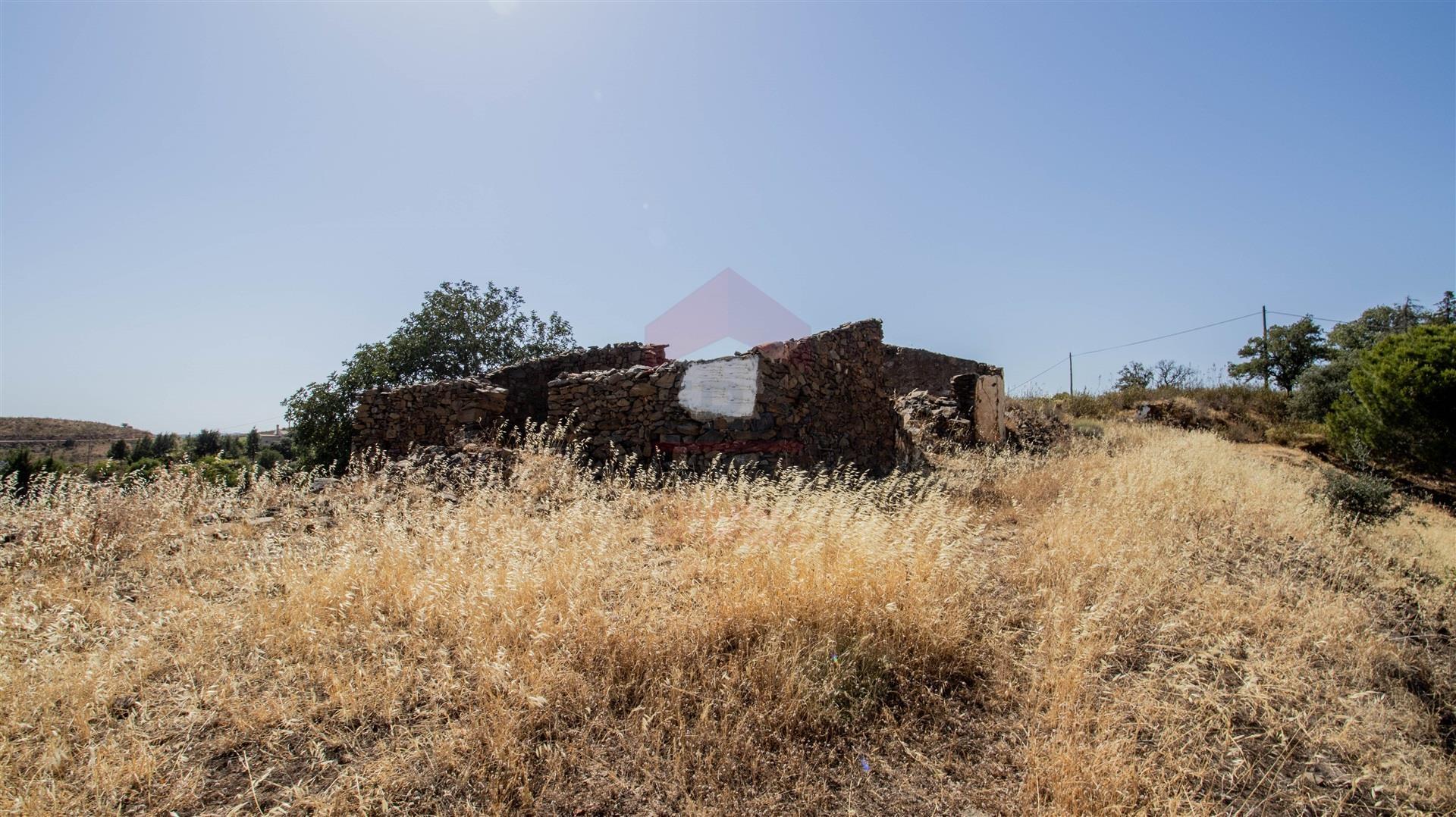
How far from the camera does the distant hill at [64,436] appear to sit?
32.7 m

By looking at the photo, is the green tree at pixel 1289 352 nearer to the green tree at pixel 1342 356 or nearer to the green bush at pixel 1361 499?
the green tree at pixel 1342 356

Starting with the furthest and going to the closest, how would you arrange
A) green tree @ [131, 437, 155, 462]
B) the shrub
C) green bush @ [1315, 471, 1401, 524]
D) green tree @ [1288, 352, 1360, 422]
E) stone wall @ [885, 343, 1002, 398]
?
green tree @ [131, 437, 155, 462] < the shrub < green tree @ [1288, 352, 1360, 422] < stone wall @ [885, 343, 1002, 398] < green bush @ [1315, 471, 1401, 524]

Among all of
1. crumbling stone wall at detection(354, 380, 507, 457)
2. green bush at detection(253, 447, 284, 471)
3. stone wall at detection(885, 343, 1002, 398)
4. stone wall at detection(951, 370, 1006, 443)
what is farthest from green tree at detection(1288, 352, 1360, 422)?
green bush at detection(253, 447, 284, 471)

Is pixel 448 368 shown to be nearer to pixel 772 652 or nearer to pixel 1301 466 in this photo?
pixel 772 652

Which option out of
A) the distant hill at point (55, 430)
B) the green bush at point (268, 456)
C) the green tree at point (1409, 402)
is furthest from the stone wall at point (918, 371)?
the distant hill at point (55, 430)

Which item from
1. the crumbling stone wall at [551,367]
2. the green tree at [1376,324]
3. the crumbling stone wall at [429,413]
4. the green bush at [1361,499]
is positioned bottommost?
the green bush at [1361,499]

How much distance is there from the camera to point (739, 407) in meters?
7.46

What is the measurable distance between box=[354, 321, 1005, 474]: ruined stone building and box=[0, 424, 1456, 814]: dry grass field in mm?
2734

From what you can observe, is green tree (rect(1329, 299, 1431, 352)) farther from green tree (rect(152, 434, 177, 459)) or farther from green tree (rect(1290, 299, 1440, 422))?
green tree (rect(152, 434, 177, 459))

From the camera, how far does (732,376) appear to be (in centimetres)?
747

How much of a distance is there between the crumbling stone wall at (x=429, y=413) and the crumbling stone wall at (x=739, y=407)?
4.65 ft

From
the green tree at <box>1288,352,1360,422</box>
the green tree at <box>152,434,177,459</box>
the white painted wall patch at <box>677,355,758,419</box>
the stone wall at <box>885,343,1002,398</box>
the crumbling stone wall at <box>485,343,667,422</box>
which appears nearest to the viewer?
the white painted wall patch at <box>677,355,758,419</box>

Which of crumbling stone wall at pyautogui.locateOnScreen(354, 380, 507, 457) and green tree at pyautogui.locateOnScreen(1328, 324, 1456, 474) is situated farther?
green tree at pyautogui.locateOnScreen(1328, 324, 1456, 474)

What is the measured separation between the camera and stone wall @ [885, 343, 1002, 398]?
14320mm
